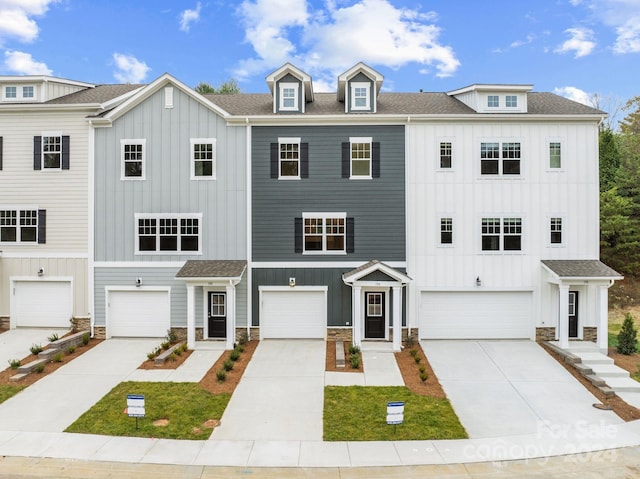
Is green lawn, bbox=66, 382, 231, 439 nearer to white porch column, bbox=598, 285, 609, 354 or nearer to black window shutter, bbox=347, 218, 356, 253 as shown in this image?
black window shutter, bbox=347, 218, 356, 253

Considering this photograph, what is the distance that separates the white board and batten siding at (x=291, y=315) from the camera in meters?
17.4

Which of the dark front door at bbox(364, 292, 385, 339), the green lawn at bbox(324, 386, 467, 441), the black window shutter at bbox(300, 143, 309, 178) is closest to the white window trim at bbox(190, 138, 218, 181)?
the black window shutter at bbox(300, 143, 309, 178)

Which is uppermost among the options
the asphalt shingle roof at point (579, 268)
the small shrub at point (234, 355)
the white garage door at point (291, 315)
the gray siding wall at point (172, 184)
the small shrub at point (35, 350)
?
the gray siding wall at point (172, 184)

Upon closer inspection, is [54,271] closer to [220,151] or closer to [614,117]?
[220,151]

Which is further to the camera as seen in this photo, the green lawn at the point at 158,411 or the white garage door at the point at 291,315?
the white garage door at the point at 291,315

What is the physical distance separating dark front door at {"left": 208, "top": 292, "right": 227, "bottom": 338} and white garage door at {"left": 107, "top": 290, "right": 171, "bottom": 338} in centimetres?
191

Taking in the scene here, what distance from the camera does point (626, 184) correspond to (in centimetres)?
2683

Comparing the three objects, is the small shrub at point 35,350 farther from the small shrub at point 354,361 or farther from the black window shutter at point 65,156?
the small shrub at point 354,361

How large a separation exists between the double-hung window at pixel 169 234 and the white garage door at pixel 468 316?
9881 millimetres

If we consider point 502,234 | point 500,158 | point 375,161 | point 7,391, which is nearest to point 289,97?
point 375,161

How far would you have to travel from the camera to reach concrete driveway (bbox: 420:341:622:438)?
410 inches

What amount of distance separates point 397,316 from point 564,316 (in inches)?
252

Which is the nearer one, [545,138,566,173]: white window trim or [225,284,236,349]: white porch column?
[225,284,236,349]: white porch column

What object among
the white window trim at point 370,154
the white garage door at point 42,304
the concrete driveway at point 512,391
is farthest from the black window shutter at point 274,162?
the white garage door at point 42,304
